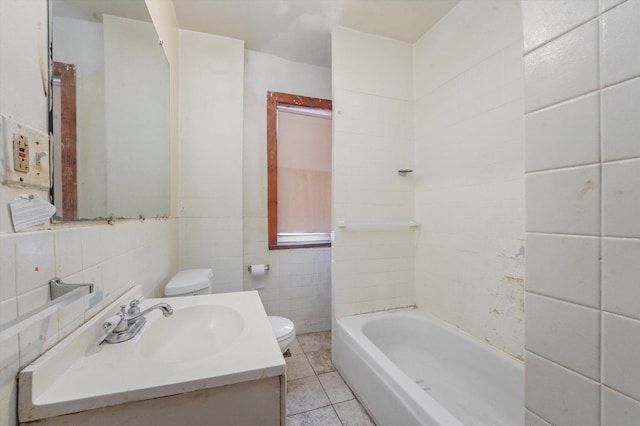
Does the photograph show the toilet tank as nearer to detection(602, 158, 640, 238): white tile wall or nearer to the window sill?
the window sill

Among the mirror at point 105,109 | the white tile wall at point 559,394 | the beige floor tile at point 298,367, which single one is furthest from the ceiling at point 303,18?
the beige floor tile at point 298,367

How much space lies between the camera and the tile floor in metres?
1.45

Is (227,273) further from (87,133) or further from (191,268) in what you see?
(87,133)

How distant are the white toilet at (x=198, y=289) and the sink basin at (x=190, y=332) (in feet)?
1.53

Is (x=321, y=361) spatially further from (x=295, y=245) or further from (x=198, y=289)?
(x=198, y=289)

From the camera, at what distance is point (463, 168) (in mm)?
1715

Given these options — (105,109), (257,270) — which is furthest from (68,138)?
(257,270)

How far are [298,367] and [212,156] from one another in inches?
69.4

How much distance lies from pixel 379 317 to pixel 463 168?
1234 mm

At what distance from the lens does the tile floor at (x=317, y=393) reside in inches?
57.2

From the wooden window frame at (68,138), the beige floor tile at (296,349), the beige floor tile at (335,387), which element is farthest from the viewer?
the beige floor tile at (296,349)

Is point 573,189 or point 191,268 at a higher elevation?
point 573,189

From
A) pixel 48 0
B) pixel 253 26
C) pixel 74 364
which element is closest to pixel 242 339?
Result: pixel 74 364

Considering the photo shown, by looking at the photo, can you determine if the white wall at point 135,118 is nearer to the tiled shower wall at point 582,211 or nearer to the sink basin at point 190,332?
the sink basin at point 190,332
